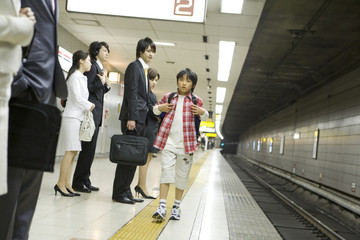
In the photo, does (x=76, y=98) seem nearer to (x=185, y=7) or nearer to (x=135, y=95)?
(x=135, y=95)

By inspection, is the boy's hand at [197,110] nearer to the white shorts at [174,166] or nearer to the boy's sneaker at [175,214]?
the white shorts at [174,166]

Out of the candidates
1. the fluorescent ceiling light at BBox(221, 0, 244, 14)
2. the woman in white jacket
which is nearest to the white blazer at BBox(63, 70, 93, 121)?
the woman in white jacket

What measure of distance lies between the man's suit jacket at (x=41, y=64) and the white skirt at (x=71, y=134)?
254 centimetres

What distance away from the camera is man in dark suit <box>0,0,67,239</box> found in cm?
143

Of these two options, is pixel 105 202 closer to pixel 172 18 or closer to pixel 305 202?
pixel 172 18

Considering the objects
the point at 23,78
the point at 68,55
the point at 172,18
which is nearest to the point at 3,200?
the point at 23,78

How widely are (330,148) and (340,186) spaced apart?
1.60 m

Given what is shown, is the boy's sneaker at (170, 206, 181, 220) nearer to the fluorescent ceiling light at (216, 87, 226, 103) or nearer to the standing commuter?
the standing commuter

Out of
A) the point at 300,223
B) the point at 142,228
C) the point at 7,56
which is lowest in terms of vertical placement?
the point at 300,223

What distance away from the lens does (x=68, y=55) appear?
8.90 m

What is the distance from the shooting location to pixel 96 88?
182 inches

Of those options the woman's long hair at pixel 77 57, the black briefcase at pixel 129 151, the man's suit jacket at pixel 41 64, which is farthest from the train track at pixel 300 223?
the man's suit jacket at pixel 41 64

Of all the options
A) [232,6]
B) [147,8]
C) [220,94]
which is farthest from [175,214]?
[220,94]

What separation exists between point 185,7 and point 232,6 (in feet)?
9.71
